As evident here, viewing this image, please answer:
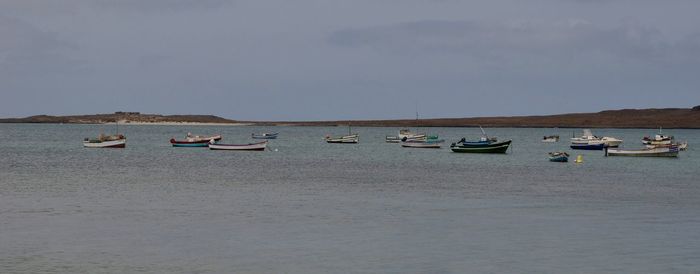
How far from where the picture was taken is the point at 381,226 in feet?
102

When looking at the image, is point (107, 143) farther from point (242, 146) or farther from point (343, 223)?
point (343, 223)

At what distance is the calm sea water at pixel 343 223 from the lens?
78.5 ft

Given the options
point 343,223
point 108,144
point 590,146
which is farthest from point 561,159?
point 343,223

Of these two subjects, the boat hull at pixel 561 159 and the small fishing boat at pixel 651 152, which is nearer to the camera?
the boat hull at pixel 561 159

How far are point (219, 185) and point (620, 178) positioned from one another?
25.4m

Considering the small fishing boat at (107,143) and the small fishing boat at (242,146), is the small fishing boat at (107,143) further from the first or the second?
the small fishing boat at (242,146)

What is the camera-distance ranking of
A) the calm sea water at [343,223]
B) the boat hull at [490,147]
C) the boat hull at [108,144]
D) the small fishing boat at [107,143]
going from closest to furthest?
the calm sea water at [343,223] < the boat hull at [490,147] < the boat hull at [108,144] < the small fishing boat at [107,143]

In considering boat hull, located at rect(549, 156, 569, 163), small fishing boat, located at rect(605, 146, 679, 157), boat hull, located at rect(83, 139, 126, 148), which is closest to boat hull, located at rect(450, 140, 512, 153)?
small fishing boat, located at rect(605, 146, 679, 157)

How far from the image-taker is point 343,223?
31906mm

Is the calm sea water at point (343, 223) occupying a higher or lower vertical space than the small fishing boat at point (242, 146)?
lower

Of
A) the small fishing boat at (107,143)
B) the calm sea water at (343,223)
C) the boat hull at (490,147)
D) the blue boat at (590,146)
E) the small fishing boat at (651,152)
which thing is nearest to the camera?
the calm sea water at (343,223)

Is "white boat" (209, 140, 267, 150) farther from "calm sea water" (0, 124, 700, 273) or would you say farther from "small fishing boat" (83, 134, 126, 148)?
"calm sea water" (0, 124, 700, 273)

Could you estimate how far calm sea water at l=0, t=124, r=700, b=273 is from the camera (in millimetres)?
23938

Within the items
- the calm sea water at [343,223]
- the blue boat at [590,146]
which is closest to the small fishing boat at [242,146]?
the blue boat at [590,146]
